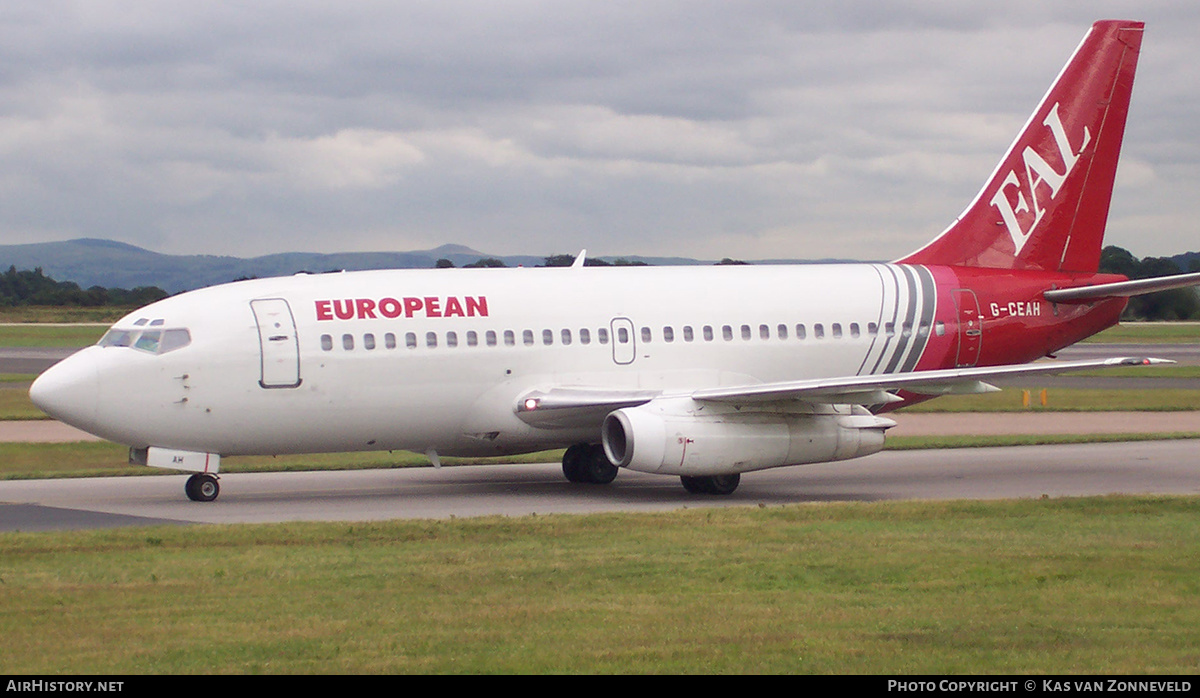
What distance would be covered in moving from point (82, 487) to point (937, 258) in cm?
1605

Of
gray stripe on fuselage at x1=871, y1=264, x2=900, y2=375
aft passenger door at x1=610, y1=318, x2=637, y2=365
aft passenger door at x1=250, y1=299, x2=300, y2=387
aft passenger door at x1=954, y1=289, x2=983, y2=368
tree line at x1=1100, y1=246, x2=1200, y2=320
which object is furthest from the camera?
tree line at x1=1100, y1=246, x2=1200, y2=320

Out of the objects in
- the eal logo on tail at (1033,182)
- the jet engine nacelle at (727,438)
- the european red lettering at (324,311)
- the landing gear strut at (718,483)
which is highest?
the eal logo on tail at (1033,182)

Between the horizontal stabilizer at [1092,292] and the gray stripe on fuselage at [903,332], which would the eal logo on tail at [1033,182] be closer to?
the horizontal stabilizer at [1092,292]

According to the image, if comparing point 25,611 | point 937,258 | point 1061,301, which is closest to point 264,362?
point 25,611

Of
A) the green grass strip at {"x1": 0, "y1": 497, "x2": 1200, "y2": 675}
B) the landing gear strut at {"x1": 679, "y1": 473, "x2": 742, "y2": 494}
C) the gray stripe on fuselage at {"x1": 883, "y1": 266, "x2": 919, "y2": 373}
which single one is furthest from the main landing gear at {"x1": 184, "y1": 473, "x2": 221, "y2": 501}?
the gray stripe on fuselage at {"x1": 883, "y1": 266, "x2": 919, "y2": 373}

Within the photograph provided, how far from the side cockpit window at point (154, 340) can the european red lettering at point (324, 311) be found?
6.42ft

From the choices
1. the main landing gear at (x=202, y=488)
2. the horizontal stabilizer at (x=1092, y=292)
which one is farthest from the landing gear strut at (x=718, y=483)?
the horizontal stabilizer at (x=1092, y=292)

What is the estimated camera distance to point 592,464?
2556 cm

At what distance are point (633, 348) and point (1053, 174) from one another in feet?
31.6

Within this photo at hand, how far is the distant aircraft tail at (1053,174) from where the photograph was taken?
2828cm

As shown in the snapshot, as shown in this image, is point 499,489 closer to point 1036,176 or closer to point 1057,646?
point 1036,176

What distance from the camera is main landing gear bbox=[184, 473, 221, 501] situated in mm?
22453

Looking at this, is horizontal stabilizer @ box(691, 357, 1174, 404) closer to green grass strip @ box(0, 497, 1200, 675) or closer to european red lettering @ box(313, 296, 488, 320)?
green grass strip @ box(0, 497, 1200, 675)

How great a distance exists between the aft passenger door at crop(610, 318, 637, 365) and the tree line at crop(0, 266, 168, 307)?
82277mm
